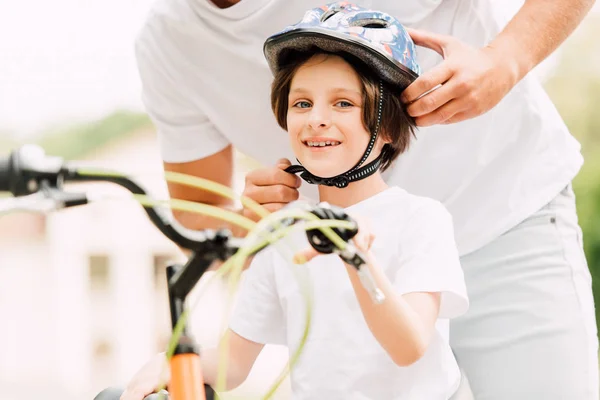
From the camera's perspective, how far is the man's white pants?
4.46 ft

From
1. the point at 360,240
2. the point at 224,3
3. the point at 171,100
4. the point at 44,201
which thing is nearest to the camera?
the point at 44,201

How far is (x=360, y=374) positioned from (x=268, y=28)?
0.65m

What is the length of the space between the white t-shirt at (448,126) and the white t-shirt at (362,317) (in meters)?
0.22

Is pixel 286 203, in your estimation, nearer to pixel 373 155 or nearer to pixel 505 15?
pixel 373 155

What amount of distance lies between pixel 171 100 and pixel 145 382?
27.0 inches

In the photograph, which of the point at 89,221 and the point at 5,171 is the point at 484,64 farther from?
the point at 89,221

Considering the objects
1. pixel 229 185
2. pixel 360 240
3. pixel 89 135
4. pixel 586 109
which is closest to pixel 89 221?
pixel 89 135

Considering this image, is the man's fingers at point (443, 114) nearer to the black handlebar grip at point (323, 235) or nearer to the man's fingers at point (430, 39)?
the man's fingers at point (430, 39)

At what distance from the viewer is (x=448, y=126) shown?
4.92ft

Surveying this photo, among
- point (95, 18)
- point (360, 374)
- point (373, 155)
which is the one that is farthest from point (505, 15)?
point (95, 18)

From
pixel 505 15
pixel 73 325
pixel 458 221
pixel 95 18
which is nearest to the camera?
pixel 458 221

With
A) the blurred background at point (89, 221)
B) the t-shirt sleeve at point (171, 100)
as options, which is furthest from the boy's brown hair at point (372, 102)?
the blurred background at point (89, 221)

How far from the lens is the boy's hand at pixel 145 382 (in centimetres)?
112

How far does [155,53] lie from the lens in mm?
1622
